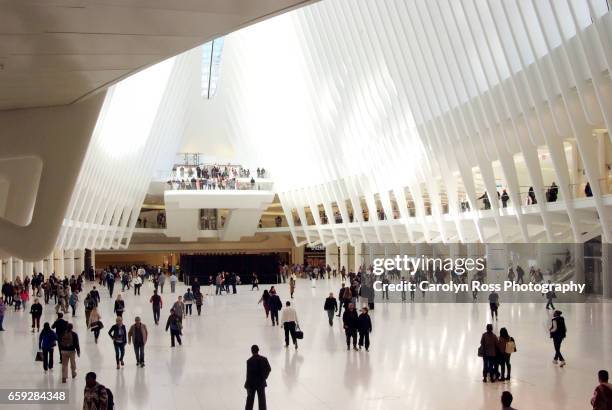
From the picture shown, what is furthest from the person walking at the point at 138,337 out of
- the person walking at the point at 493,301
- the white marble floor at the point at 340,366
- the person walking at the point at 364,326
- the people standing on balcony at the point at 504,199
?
the people standing on balcony at the point at 504,199

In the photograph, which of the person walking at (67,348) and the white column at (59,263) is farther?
the white column at (59,263)

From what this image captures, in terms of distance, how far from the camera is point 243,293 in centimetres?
3312

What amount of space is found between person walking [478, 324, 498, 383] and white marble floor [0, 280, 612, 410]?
0.75 ft

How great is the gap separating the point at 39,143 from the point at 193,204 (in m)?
41.7

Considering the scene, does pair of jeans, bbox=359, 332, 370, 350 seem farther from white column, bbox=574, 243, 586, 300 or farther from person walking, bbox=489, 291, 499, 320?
white column, bbox=574, 243, 586, 300

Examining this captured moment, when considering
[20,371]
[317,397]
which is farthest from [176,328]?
[317,397]

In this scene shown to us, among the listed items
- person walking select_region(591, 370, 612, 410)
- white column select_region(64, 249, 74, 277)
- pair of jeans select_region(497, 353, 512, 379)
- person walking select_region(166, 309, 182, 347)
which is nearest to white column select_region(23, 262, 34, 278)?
white column select_region(64, 249, 74, 277)

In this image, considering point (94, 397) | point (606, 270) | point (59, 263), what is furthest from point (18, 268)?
point (94, 397)

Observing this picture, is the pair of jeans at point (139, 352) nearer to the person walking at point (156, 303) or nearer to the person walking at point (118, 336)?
the person walking at point (118, 336)

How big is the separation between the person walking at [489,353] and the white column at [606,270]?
9.32 m

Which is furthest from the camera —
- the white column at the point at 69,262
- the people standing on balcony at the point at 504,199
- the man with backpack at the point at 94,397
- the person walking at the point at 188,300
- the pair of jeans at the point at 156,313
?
the white column at the point at 69,262

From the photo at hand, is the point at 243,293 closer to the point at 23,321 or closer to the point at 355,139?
the point at 355,139

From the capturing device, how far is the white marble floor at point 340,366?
9375 millimetres

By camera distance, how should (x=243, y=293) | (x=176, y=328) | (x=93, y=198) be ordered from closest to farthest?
(x=176, y=328)
(x=243, y=293)
(x=93, y=198)
